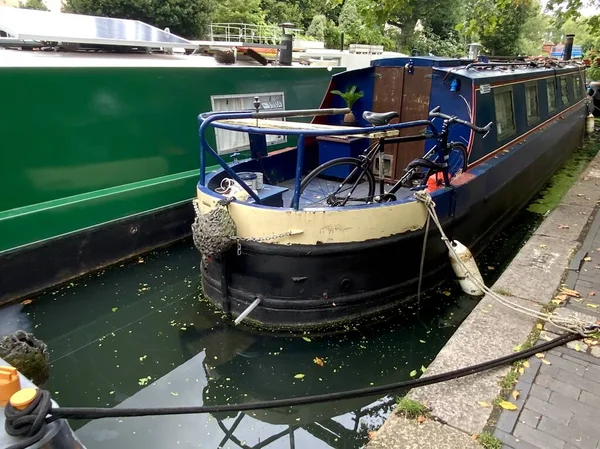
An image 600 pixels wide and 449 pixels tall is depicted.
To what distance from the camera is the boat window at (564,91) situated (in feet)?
33.5

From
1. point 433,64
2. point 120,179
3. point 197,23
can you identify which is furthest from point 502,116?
point 197,23

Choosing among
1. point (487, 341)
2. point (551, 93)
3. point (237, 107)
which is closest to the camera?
point (487, 341)

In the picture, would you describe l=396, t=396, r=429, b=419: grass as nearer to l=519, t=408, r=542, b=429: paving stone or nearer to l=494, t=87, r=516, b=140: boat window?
l=519, t=408, r=542, b=429: paving stone

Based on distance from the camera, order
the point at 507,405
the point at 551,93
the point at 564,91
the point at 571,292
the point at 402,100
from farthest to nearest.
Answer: the point at 564,91
the point at 551,93
the point at 402,100
the point at 571,292
the point at 507,405

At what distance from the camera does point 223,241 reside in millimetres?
3885

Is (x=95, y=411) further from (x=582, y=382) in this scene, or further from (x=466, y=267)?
(x=466, y=267)

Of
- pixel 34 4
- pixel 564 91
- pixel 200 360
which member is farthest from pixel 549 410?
pixel 34 4

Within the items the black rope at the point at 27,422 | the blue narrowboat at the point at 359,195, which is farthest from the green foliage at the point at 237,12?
the black rope at the point at 27,422

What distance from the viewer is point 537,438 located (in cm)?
251

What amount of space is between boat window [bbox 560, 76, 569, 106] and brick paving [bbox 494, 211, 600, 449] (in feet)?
28.4

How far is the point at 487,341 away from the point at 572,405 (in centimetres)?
70

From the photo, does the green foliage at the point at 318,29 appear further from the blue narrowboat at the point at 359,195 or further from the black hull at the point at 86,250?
the black hull at the point at 86,250

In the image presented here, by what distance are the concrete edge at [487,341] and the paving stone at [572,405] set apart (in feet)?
0.63

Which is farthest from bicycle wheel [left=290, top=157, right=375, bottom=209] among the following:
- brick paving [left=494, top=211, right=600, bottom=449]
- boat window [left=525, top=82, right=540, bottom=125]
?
boat window [left=525, top=82, right=540, bottom=125]
